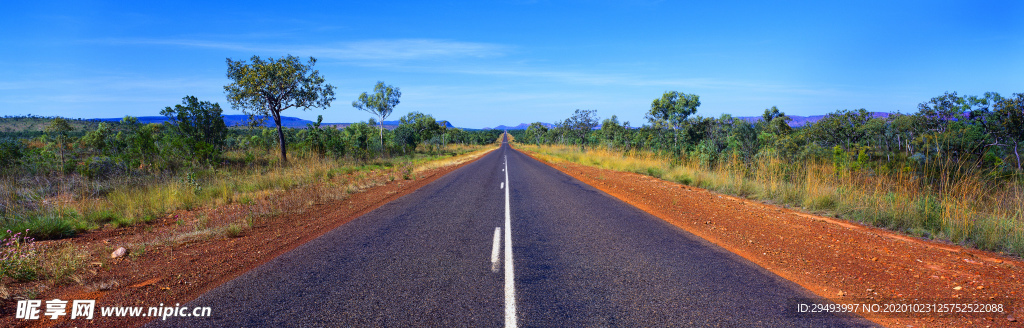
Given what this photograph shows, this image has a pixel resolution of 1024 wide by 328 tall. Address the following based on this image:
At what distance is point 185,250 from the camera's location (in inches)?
230

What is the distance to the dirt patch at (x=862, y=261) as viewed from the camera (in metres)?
3.98

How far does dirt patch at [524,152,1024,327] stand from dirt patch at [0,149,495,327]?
21.1 feet

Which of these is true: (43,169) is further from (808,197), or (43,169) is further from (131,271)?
(808,197)

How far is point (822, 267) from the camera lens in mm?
4934

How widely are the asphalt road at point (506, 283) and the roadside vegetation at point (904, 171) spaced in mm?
3859

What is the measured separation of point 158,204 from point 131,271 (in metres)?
5.74

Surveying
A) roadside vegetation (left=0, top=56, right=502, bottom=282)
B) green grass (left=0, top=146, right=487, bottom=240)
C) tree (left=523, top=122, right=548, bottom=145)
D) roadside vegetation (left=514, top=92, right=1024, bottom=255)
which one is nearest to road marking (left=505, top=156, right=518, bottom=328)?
roadside vegetation (left=0, top=56, right=502, bottom=282)

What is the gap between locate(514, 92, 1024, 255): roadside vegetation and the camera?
646 cm

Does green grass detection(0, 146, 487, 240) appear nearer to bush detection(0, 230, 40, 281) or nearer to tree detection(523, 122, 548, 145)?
bush detection(0, 230, 40, 281)

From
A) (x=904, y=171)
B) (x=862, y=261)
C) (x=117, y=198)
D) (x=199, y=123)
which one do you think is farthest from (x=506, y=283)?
(x=199, y=123)

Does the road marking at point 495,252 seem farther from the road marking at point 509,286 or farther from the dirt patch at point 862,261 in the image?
the dirt patch at point 862,261

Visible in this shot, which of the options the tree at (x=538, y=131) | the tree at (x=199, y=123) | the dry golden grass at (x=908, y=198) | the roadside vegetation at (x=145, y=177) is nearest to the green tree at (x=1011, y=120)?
the dry golden grass at (x=908, y=198)

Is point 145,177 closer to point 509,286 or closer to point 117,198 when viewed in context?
point 117,198

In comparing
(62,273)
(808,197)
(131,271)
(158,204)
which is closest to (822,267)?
(808,197)
